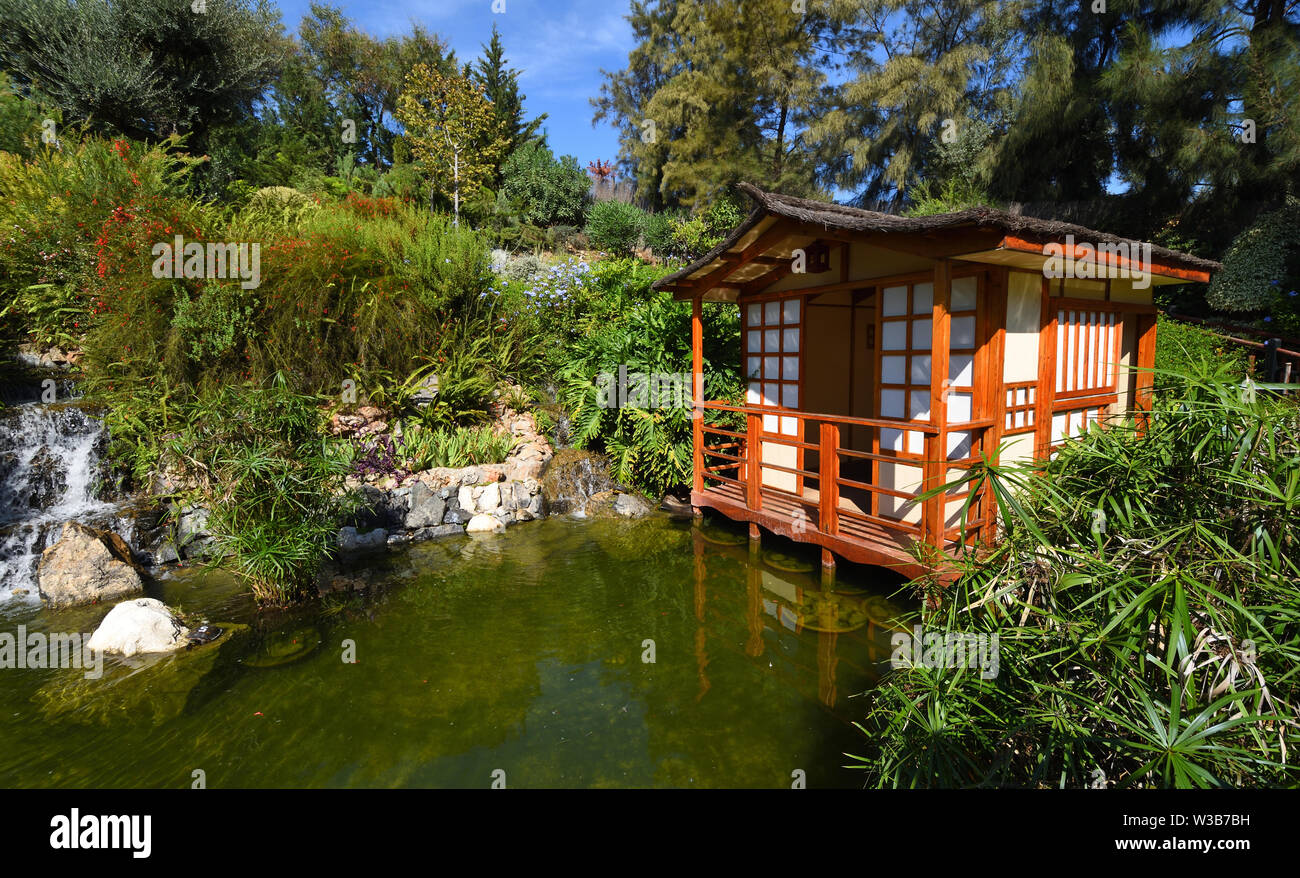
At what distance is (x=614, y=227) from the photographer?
1862 cm

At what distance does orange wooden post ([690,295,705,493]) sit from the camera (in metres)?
7.64

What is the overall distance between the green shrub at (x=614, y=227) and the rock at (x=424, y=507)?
39.3ft

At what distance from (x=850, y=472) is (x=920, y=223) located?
4173 mm

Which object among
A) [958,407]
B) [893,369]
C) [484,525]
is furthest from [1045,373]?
[484,525]

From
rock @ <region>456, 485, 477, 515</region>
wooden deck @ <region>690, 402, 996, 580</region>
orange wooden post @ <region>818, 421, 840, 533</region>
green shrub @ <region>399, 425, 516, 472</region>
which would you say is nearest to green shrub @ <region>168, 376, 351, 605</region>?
rock @ <region>456, 485, 477, 515</region>

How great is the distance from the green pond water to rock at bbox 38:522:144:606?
268 millimetres

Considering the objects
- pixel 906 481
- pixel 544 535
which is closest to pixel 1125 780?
pixel 906 481

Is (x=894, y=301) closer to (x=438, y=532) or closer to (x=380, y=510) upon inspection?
(x=438, y=532)

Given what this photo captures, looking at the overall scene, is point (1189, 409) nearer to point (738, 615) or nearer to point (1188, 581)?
point (1188, 581)

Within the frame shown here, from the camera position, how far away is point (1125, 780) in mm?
1792

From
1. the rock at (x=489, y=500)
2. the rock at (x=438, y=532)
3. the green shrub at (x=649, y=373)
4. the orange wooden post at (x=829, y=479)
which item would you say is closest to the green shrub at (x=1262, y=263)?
the green shrub at (x=649, y=373)

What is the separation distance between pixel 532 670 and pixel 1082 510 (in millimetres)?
3688

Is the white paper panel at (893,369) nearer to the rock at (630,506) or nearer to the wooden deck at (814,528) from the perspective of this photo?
the wooden deck at (814,528)

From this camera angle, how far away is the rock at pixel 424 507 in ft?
26.5
